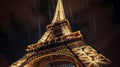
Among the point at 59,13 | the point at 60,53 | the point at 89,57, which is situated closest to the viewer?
the point at 89,57

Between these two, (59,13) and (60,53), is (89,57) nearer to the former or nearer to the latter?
(60,53)

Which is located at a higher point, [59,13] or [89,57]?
[59,13]

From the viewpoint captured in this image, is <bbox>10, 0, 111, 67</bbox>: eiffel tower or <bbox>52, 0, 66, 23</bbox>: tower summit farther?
<bbox>52, 0, 66, 23</bbox>: tower summit

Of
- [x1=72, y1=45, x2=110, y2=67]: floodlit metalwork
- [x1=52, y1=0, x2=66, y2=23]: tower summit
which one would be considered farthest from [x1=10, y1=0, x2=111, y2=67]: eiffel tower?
[x1=52, y1=0, x2=66, y2=23]: tower summit

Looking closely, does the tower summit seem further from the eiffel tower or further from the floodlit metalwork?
the floodlit metalwork

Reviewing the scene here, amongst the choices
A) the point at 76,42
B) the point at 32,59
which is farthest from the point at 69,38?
the point at 32,59

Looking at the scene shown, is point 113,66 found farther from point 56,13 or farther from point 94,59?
point 56,13

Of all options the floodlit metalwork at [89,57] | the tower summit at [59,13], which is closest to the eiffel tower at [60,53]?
the floodlit metalwork at [89,57]

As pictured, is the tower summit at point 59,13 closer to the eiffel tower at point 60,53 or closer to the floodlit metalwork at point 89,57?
the eiffel tower at point 60,53

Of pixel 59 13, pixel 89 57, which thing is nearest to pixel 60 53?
pixel 89 57

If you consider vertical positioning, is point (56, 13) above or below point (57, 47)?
above

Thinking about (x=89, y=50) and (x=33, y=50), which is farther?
(x=33, y=50)
